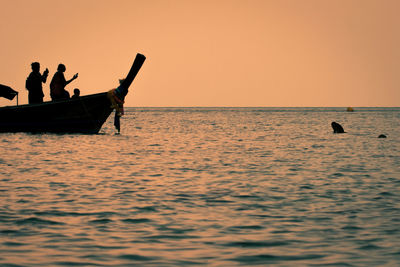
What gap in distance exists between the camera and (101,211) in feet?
36.0

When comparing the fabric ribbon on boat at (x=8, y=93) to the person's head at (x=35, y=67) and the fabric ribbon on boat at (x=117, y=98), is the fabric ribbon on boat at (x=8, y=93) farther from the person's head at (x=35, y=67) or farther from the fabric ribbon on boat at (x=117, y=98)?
the fabric ribbon on boat at (x=117, y=98)

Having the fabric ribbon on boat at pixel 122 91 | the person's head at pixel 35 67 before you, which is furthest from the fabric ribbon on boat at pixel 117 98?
the person's head at pixel 35 67

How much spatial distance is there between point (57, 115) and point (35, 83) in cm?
196

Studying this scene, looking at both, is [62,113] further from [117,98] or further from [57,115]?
[117,98]

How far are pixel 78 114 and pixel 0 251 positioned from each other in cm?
2430

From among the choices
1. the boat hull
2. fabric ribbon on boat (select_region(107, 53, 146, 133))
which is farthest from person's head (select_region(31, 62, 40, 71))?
fabric ribbon on boat (select_region(107, 53, 146, 133))

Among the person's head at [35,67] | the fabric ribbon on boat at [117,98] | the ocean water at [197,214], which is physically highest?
the person's head at [35,67]

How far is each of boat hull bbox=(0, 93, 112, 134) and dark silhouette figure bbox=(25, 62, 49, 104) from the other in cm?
59

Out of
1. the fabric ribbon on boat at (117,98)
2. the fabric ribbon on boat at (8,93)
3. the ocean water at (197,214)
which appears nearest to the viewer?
the ocean water at (197,214)

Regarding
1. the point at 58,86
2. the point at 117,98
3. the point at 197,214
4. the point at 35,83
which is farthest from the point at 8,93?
the point at 197,214

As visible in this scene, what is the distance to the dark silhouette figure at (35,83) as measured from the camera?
29.9 meters

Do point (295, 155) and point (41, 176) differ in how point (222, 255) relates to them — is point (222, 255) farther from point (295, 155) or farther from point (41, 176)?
point (295, 155)

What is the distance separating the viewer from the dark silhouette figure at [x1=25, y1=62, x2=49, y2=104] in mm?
29913

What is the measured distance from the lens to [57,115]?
104ft
